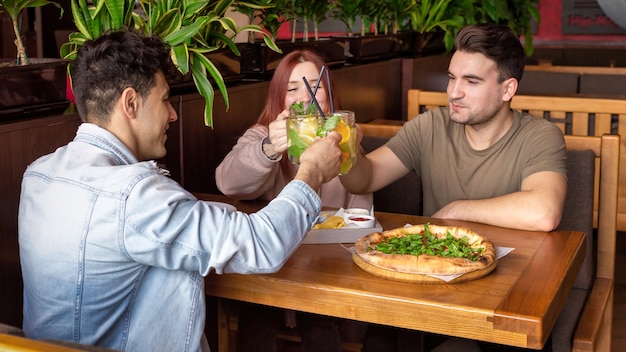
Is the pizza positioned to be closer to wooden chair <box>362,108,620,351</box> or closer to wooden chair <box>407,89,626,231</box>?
wooden chair <box>362,108,620,351</box>

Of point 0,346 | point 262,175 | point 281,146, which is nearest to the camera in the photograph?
point 0,346

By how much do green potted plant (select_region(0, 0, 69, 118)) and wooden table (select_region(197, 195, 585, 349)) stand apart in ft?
2.17

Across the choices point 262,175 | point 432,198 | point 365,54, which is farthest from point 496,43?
point 365,54

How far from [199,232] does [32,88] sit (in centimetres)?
81

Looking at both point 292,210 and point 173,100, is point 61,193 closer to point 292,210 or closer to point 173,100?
point 292,210

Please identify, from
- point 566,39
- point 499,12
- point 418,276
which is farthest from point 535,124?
point 566,39

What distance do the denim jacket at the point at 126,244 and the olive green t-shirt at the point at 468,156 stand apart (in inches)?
40.5

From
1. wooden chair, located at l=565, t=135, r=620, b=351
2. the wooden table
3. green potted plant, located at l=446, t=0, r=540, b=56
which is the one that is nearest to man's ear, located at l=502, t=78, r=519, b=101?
wooden chair, located at l=565, t=135, r=620, b=351

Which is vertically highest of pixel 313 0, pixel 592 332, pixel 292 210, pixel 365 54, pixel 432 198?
pixel 313 0

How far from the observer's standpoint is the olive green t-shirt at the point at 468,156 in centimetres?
246

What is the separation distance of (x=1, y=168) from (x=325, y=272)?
0.81 meters

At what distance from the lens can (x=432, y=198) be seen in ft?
8.92

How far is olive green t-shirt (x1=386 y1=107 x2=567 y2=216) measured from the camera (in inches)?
96.9

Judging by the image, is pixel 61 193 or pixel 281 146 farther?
pixel 281 146
